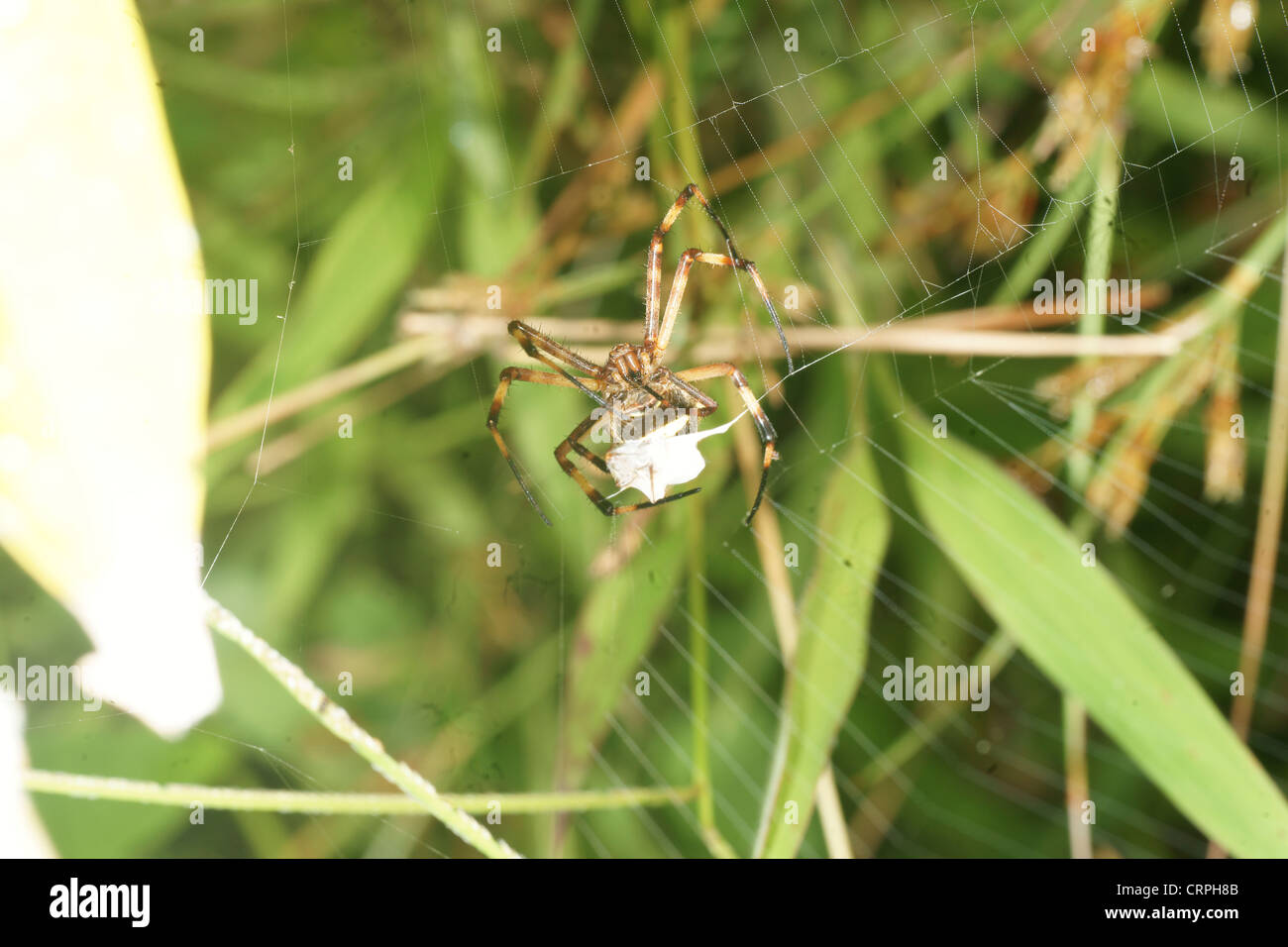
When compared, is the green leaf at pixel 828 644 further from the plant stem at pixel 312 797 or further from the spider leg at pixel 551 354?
the spider leg at pixel 551 354

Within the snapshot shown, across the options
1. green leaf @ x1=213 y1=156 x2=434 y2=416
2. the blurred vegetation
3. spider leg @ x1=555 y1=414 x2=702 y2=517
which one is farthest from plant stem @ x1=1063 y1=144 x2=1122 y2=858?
green leaf @ x1=213 y1=156 x2=434 y2=416

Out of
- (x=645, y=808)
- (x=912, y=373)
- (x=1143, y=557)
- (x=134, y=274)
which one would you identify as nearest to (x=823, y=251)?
(x=912, y=373)

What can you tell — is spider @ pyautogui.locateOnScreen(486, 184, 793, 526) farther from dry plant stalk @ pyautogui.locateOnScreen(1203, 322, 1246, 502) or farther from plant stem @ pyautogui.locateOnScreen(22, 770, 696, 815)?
dry plant stalk @ pyautogui.locateOnScreen(1203, 322, 1246, 502)
